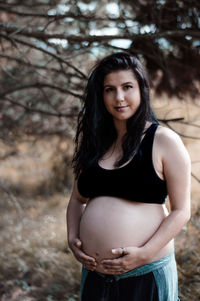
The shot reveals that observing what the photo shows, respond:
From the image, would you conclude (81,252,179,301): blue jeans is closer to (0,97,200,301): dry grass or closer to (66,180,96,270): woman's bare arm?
(66,180,96,270): woman's bare arm

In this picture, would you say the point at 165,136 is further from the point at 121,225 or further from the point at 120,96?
the point at 121,225

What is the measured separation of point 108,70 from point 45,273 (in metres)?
2.74

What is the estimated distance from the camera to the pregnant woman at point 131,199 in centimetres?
160

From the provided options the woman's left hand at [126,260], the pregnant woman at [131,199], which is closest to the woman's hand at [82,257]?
the pregnant woman at [131,199]

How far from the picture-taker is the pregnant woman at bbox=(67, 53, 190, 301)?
160 centimetres

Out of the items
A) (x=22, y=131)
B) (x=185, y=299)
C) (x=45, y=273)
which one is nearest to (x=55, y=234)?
(x=45, y=273)

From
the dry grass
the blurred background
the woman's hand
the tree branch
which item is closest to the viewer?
the woman's hand

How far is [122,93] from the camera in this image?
1.75 metres

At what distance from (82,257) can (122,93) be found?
85 cm

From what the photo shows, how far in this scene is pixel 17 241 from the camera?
458 cm

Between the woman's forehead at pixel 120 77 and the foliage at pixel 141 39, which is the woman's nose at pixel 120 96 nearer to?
the woman's forehead at pixel 120 77

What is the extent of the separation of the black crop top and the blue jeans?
320mm

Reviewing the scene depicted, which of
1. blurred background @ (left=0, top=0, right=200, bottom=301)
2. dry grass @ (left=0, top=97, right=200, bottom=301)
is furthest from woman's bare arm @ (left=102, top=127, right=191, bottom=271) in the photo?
dry grass @ (left=0, top=97, right=200, bottom=301)

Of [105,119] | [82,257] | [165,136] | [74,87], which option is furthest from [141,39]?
[82,257]
